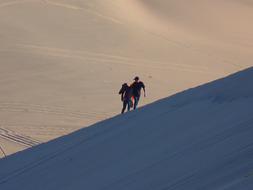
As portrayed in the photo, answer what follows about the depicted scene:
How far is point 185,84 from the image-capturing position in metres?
25.9

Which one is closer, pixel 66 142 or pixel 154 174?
pixel 154 174

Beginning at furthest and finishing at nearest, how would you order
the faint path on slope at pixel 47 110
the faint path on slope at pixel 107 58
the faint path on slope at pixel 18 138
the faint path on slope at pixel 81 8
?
the faint path on slope at pixel 81 8, the faint path on slope at pixel 107 58, the faint path on slope at pixel 47 110, the faint path on slope at pixel 18 138

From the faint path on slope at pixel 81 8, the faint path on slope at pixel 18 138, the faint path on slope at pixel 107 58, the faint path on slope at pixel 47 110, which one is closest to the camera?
the faint path on slope at pixel 18 138

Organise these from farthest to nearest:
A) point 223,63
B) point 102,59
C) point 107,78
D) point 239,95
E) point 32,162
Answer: point 223,63 → point 102,59 → point 107,78 → point 32,162 → point 239,95

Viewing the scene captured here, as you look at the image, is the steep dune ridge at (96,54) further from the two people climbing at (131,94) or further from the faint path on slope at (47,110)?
the two people climbing at (131,94)

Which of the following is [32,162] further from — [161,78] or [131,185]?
[161,78]

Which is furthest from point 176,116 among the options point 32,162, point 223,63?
point 223,63

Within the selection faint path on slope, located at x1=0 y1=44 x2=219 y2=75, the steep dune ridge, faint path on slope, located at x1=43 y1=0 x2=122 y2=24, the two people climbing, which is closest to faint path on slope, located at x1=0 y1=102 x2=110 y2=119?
the steep dune ridge

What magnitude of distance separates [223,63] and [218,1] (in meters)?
15.1

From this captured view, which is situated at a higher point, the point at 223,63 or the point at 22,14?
the point at 22,14

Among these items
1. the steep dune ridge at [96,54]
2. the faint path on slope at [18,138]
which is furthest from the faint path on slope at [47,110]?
the faint path on slope at [18,138]

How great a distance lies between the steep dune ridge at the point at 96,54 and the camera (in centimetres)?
2083

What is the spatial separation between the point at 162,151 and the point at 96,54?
21.0 metres

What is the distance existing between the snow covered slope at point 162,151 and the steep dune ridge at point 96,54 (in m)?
5.63
